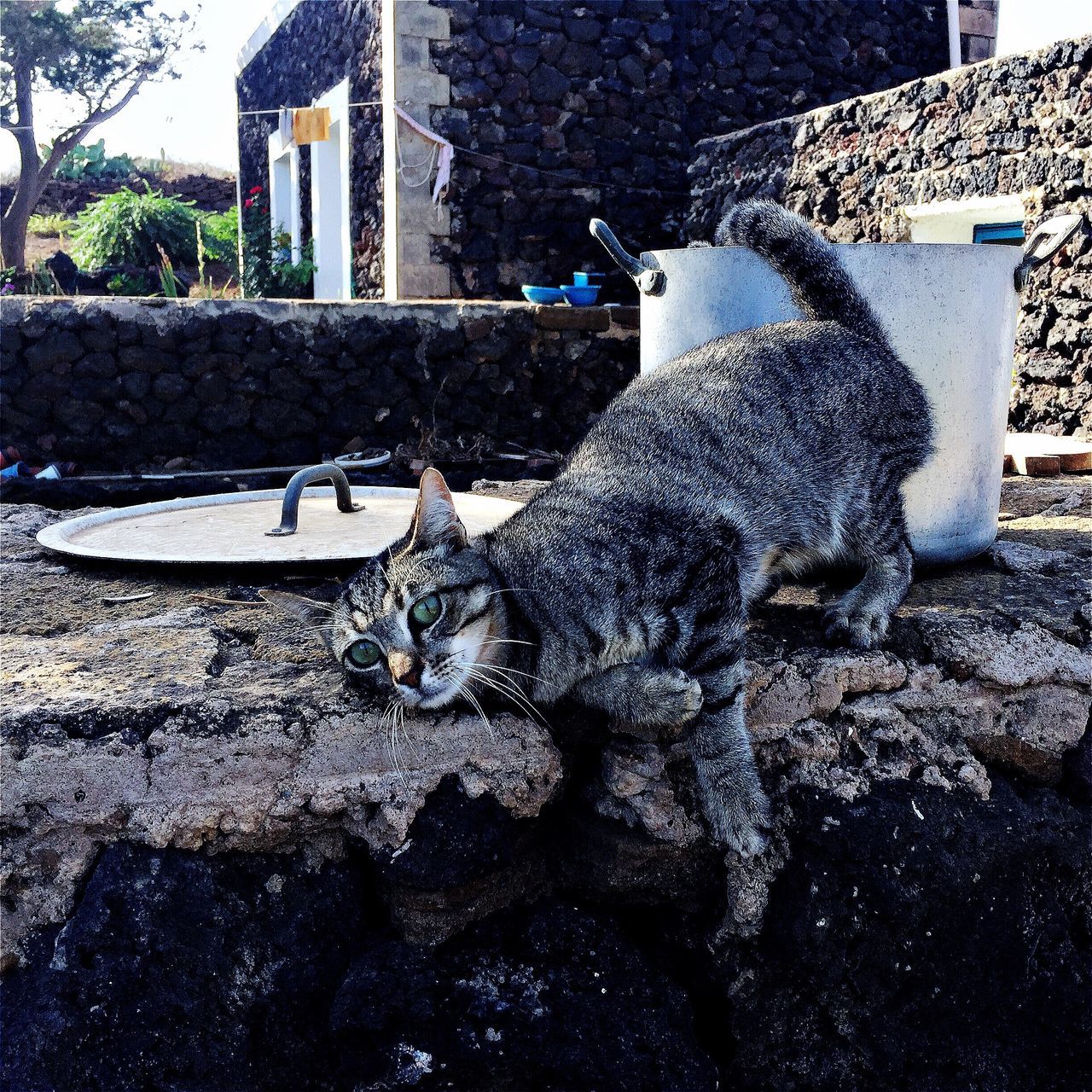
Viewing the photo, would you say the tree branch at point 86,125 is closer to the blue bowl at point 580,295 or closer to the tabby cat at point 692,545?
the blue bowl at point 580,295

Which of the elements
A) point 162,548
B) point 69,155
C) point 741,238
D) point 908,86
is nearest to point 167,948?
point 162,548

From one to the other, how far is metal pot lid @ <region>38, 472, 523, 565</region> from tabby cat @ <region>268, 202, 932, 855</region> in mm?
567

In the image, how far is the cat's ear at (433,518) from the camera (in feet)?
7.43

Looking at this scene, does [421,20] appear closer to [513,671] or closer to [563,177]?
[563,177]

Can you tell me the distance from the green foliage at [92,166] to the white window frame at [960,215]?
61.9 feet

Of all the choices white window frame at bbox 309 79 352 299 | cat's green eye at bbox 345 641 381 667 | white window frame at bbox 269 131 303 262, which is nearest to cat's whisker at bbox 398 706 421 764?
cat's green eye at bbox 345 641 381 667

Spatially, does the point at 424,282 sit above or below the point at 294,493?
above

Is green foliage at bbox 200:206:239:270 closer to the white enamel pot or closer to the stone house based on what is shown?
the stone house

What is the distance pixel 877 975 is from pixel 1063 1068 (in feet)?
1.69

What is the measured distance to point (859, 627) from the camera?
8.46 ft

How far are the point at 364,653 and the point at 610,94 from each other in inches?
361

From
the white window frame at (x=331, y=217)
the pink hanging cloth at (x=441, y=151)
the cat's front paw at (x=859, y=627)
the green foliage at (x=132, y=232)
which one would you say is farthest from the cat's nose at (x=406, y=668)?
the green foliage at (x=132, y=232)

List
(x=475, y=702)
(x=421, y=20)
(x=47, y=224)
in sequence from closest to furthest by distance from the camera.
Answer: (x=475, y=702)
(x=421, y=20)
(x=47, y=224)

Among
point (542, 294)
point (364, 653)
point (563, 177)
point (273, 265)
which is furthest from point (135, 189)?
point (364, 653)
